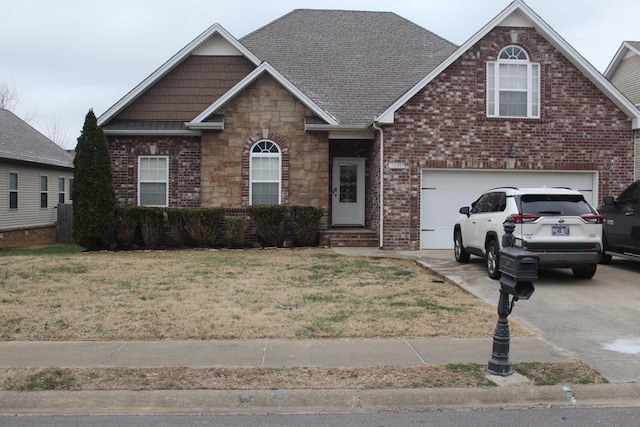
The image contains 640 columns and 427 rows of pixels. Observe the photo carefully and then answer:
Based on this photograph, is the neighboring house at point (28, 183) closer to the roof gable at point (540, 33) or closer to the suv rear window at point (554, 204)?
the roof gable at point (540, 33)

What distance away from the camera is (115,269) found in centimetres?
1201

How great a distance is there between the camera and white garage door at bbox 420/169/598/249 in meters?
15.5

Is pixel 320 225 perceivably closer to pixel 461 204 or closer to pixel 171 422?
pixel 461 204

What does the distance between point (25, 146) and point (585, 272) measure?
2218cm

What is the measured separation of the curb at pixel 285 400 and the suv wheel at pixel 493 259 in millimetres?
5286

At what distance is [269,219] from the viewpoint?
16000 mm

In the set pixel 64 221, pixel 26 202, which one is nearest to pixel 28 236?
pixel 26 202

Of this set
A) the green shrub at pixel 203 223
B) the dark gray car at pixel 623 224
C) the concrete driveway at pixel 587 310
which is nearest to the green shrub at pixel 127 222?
the green shrub at pixel 203 223

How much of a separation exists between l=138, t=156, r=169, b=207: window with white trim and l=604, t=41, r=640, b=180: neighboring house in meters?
16.8

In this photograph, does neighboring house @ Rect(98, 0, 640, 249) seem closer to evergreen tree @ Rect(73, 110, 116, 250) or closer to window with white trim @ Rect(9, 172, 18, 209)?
evergreen tree @ Rect(73, 110, 116, 250)

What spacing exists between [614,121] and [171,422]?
1492 centimetres

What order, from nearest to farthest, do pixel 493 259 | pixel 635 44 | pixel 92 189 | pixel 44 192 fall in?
pixel 493 259 → pixel 92 189 → pixel 635 44 → pixel 44 192

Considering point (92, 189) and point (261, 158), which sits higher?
point (261, 158)

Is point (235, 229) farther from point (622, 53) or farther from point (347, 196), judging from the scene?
point (622, 53)
